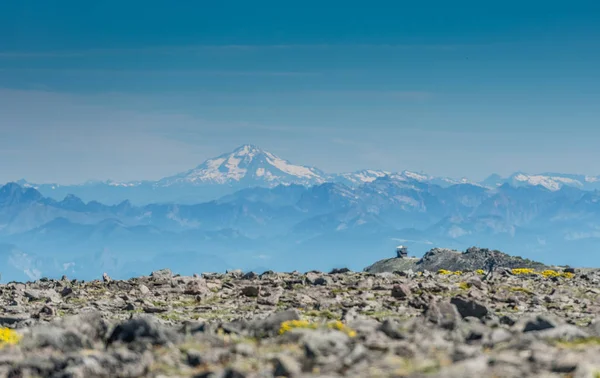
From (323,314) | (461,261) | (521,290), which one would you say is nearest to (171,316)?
(323,314)

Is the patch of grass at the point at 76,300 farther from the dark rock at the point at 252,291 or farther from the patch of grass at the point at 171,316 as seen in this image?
the dark rock at the point at 252,291

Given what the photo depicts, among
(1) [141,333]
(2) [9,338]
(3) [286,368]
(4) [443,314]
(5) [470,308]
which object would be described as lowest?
(3) [286,368]

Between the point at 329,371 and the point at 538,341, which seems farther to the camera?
the point at 538,341

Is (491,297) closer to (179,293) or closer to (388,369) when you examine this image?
(179,293)

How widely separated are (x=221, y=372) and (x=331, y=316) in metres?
16.3

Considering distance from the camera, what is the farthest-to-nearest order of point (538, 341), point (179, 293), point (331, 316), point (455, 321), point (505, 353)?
point (179, 293) → point (331, 316) → point (455, 321) → point (538, 341) → point (505, 353)

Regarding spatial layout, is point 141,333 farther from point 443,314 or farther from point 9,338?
point 443,314

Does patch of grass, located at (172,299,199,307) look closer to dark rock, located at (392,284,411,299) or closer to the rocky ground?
the rocky ground

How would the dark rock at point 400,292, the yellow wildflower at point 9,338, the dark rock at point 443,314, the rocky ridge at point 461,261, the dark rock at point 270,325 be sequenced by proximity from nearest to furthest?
the yellow wildflower at point 9,338 < the dark rock at point 270,325 < the dark rock at point 443,314 < the dark rock at point 400,292 < the rocky ridge at point 461,261

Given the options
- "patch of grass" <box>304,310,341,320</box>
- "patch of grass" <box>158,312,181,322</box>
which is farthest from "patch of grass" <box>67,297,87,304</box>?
"patch of grass" <box>304,310,341,320</box>

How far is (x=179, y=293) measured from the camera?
4109 cm

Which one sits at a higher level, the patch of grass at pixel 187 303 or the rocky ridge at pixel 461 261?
the rocky ridge at pixel 461 261

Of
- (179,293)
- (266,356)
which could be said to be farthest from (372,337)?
(179,293)

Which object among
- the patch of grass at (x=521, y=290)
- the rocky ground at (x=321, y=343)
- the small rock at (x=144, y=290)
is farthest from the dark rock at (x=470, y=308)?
the small rock at (x=144, y=290)
